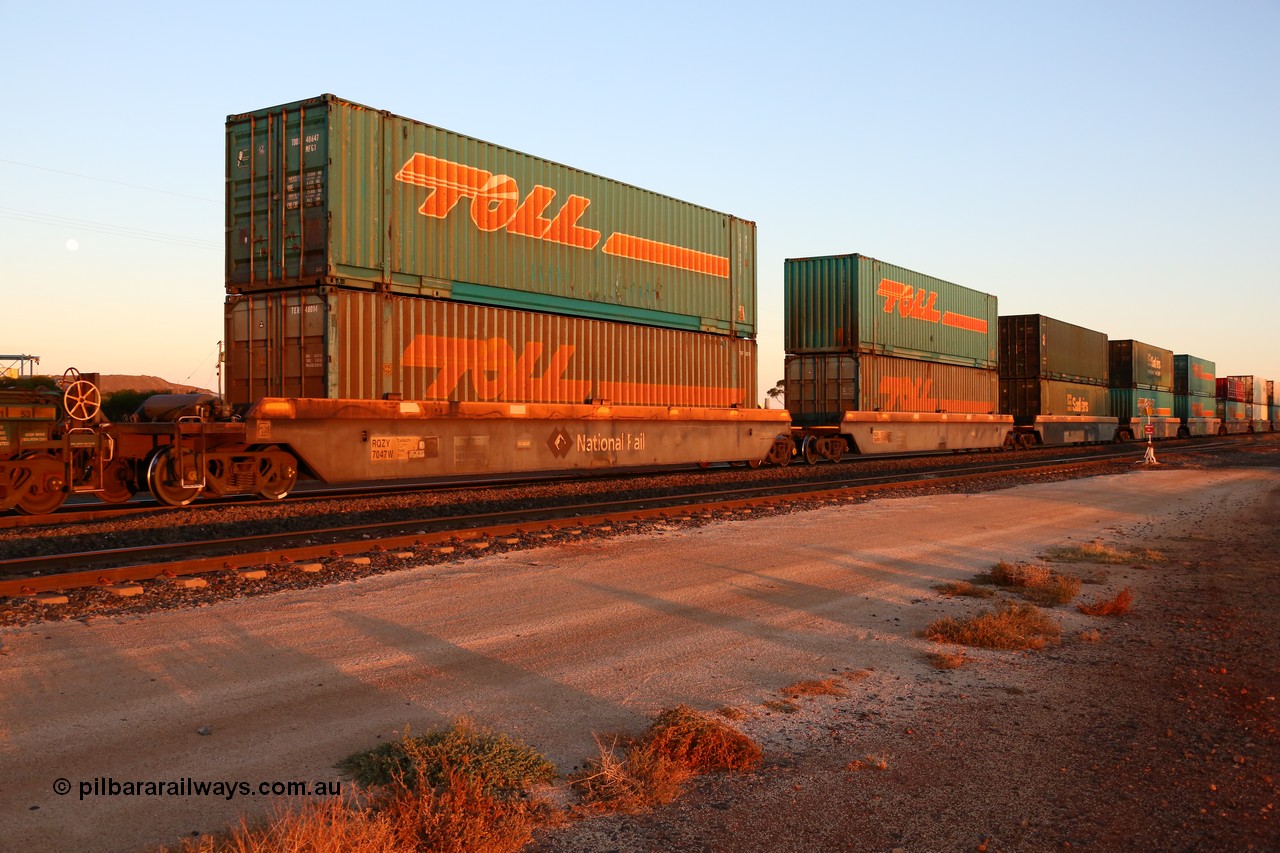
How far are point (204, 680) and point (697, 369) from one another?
1667 centimetres

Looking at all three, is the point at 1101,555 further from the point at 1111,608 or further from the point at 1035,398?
the point at 1035,398

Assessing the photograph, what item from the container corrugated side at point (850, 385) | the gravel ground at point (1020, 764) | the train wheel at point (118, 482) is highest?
the container corrugated side at point (850, 385)

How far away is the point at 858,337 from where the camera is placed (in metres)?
25.9

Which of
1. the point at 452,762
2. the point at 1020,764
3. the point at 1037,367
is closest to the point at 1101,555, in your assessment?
the point at 1020,764

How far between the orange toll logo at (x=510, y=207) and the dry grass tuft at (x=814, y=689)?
1207 cm

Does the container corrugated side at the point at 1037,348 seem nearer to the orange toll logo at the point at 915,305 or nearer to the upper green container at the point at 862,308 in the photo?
the orange toll logo at the point at 915,305

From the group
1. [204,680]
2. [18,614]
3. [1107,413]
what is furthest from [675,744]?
→ [1107,413]

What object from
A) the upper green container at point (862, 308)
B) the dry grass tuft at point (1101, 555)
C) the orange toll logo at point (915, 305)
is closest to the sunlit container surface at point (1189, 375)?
the orange toll logo at point (915, 305)

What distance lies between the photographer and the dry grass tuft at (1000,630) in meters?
6.67

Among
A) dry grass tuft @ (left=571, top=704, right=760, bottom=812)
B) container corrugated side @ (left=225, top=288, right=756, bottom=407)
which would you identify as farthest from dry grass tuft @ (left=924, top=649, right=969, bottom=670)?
container corrugated side @ (left=225, top=288, right=756, bottom=407)

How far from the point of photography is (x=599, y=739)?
15.1 feet

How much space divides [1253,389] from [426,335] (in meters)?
82.6

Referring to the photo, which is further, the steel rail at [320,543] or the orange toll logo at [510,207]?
the orange toll logo at [510,207]

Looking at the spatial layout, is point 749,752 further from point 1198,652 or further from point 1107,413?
point 1107,413
